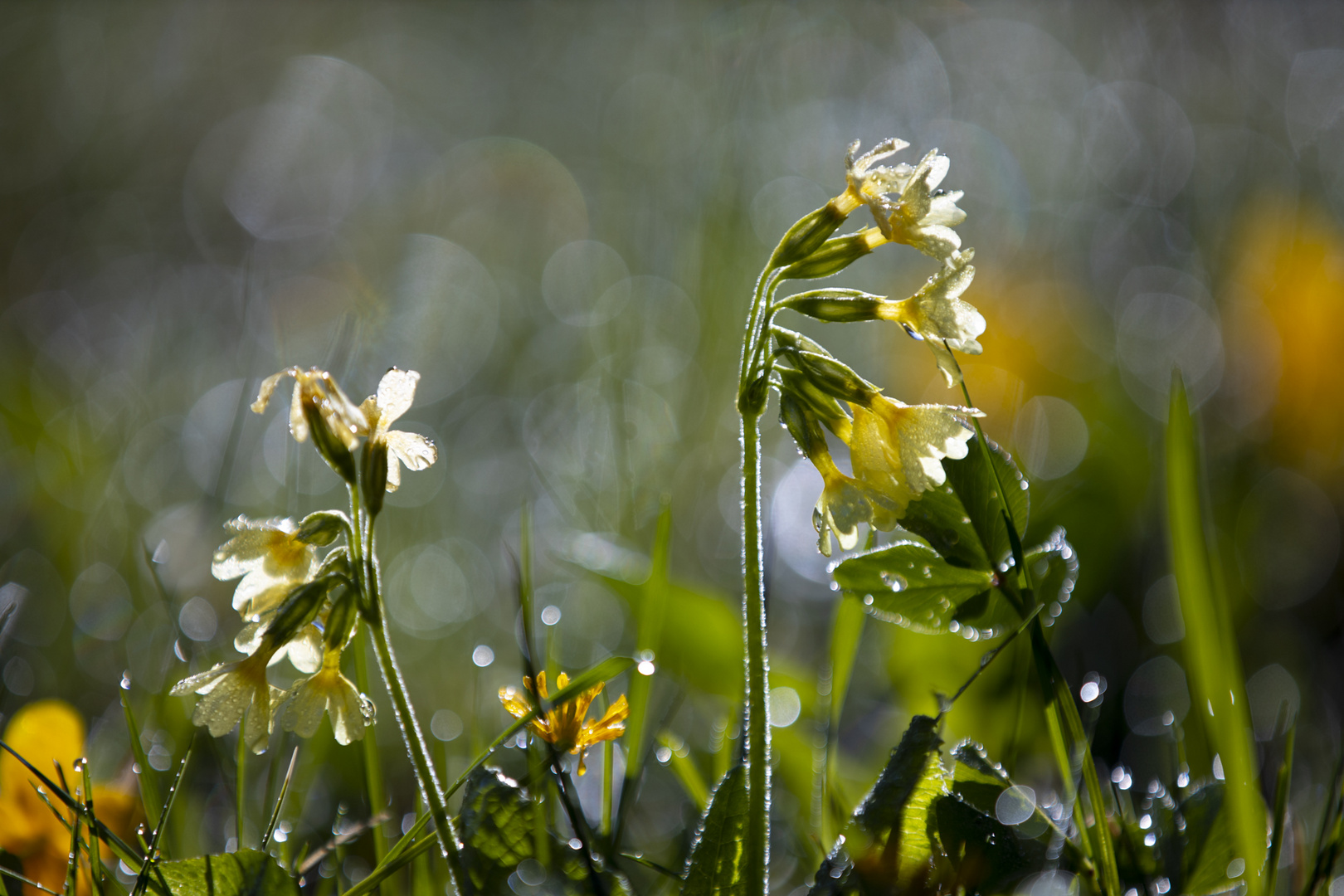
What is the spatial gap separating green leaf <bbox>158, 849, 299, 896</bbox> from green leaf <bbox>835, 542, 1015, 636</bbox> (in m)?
0.60

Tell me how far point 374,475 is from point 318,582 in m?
0.10

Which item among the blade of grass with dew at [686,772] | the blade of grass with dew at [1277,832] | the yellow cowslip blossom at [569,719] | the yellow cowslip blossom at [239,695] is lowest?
the blade of grass with dew at [686,772]

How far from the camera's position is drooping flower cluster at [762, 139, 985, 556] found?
0.94 m

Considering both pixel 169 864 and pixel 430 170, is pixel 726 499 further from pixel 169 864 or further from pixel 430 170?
pixel 430 170

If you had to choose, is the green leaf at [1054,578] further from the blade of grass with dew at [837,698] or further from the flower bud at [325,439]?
the flower bud at [325,439]

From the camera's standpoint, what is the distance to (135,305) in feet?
16.6

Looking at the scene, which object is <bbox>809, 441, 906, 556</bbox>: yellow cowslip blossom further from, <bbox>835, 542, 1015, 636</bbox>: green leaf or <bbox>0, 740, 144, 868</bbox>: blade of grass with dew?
<bbox>0, 740, 144, 868</bbox>: blade of grass with dew

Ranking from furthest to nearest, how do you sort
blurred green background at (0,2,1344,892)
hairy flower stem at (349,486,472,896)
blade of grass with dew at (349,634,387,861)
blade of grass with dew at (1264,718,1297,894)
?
blurred green background at (0,2,1344,892) → blade of grass with dew at (349,634,387,861) → blade of grass with dew at (1264,718,1297,894) → hairy flower stem at (349,486,472,896)

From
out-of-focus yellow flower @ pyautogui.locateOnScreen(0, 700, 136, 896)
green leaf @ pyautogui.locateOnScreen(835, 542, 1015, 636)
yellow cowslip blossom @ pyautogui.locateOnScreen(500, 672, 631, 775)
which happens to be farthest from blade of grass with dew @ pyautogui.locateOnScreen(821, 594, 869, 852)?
out-of-focus yellow flower @ pyautogui.locateOnScreen(0, 700, 136, 896)

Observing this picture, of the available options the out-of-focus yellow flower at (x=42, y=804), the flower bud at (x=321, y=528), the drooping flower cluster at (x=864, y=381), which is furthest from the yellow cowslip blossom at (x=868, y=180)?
the out-of-focus yellow flower at (x=42, y=804)

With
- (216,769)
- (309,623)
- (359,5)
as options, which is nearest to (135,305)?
(216,769)

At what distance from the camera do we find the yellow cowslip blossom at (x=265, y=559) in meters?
0.92

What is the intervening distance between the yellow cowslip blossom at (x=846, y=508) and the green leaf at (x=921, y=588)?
16 centimetres

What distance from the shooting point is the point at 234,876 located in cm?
89
